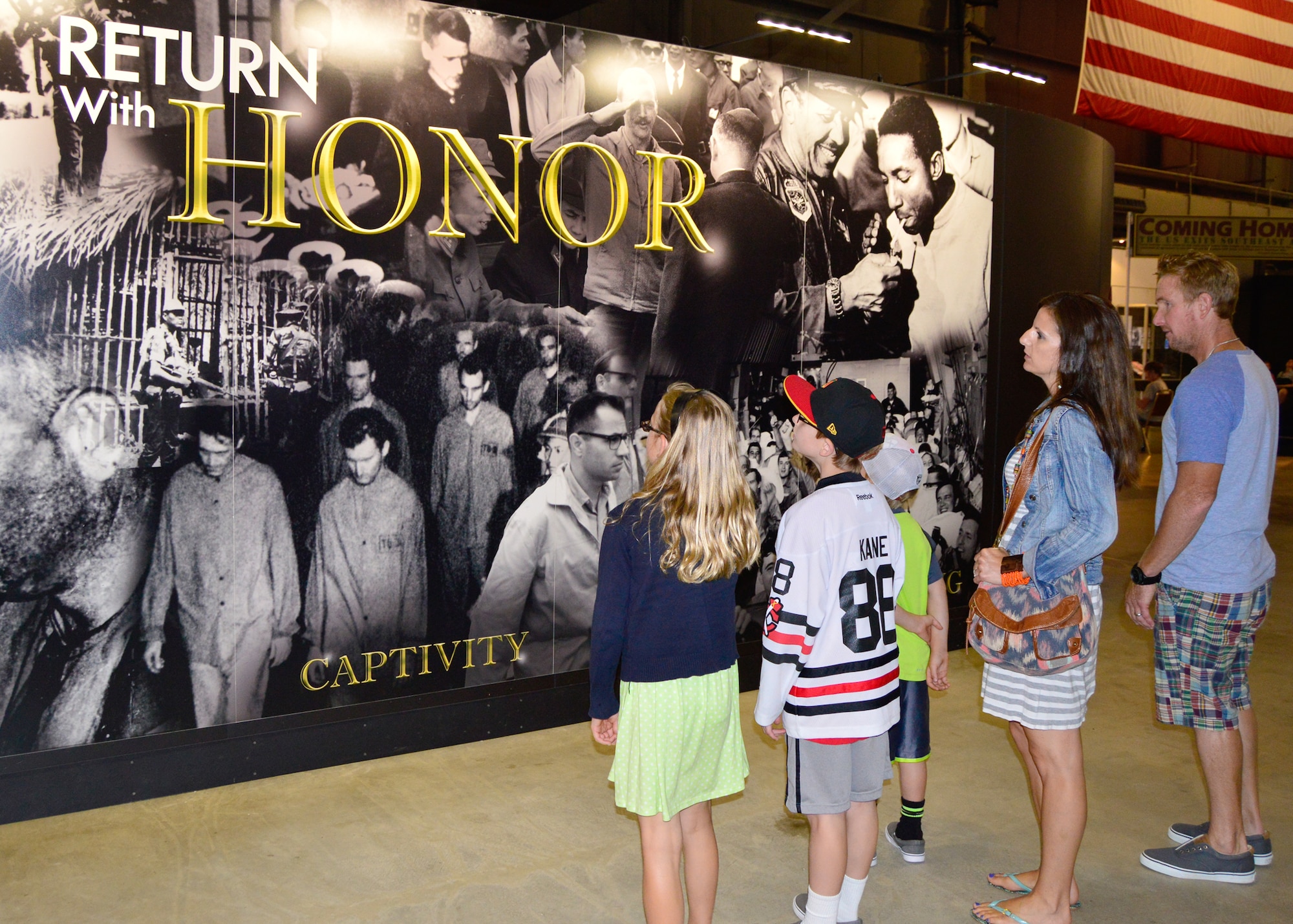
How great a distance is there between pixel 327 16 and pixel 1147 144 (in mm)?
16641

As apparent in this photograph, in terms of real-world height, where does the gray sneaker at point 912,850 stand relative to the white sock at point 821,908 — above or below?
below

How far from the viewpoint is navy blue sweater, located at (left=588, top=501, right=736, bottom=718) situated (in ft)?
8.55

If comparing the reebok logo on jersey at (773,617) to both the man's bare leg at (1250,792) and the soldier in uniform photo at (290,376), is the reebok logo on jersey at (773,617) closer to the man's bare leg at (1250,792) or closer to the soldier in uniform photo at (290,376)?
the man's bare leg at (1250,792)

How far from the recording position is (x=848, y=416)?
2.67m

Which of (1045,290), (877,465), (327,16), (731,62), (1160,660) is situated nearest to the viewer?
(877,465)

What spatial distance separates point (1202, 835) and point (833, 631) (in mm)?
1830

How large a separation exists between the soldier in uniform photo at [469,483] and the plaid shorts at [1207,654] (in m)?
2.54

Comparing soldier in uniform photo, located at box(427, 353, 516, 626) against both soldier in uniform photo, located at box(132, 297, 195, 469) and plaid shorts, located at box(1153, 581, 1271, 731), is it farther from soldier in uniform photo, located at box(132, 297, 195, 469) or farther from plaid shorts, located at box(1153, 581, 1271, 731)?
plaid shorts, located at box(1153, 581, 1271, 731)

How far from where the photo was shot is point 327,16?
4.10 m

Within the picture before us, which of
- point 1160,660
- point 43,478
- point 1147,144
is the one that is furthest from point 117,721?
point 1147,144

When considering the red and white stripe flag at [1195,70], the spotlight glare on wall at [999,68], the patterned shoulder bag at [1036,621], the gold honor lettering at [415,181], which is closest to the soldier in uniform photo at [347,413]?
the gold honor lettering at [415,181]

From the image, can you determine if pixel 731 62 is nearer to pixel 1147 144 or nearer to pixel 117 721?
pixel 117 721

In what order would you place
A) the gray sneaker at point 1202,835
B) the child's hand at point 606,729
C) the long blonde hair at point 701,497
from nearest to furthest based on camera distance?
1. the long blonde hair at point 701,497
2. the child's hand at point 606,729
3. the gray sneaker at point 1202,835

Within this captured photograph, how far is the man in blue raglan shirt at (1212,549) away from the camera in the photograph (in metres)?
3.25
